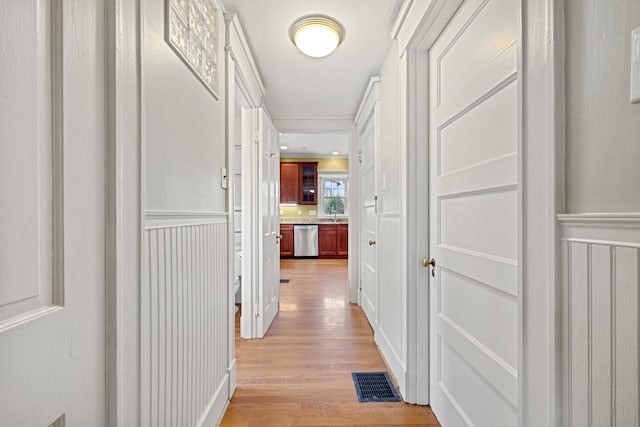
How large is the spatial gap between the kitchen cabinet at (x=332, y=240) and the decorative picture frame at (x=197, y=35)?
20.0ft

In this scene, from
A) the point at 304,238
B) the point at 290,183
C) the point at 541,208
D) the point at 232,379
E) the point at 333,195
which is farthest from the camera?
the point at 333,195

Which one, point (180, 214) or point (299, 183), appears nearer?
point (180, 214)

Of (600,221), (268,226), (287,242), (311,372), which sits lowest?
(311,372)

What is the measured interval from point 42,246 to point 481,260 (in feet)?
4.10

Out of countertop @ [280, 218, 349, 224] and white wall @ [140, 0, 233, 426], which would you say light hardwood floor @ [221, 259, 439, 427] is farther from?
countertop @ [280, 218, 349, 224]

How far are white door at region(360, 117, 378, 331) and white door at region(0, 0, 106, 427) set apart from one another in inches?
89.9

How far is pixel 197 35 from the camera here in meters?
1.40

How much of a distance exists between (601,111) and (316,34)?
1.67m

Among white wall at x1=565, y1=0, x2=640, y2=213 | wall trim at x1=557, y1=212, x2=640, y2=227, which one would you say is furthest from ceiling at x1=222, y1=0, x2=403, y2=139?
A: wall trim at x1=557, y1=212, x2=640, y2=227

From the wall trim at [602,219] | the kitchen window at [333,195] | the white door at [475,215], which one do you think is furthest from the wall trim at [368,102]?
the kitchen window at [333,195]

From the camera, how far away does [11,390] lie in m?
0.49

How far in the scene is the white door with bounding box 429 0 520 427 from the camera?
1.04 metres

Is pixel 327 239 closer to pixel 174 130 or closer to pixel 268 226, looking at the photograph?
pixel 268 226

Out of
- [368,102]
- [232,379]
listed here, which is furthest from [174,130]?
[368,102]
